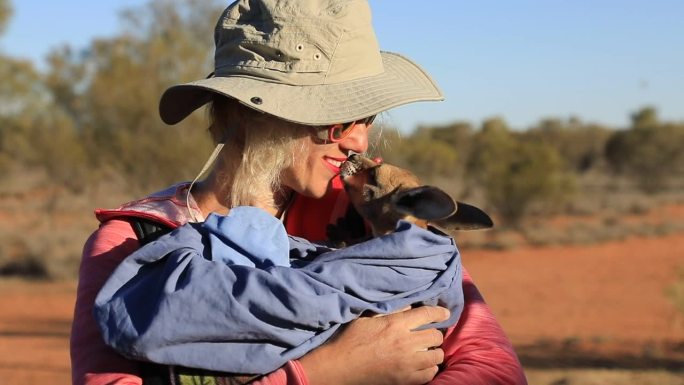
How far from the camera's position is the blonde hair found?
9.00 feet

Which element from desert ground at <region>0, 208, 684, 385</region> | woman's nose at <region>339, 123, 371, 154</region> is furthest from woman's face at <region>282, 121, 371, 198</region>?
desert ground at <region>0, 208, 684, 385</region>

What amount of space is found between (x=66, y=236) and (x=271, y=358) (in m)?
20.4

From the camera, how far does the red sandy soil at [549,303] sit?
1295 cm

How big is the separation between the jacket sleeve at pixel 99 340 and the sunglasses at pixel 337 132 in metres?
0.64

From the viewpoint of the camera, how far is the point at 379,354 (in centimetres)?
237

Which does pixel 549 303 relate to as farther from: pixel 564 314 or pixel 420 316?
pixel 420 316

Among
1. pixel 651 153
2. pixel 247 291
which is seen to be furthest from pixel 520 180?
pixel 247 291

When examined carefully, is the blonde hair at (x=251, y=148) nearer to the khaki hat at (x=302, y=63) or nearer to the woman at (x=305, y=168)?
the woman at (x=305, y=168)

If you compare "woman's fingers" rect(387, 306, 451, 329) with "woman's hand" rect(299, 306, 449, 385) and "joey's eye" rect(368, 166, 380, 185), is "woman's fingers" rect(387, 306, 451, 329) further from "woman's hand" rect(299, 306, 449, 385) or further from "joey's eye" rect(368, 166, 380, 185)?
"joey's eye" rect(368, 166, 380, 185)

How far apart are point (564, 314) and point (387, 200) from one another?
13647 mm

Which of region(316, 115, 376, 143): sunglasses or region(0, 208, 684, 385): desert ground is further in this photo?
region(0, 208, 684, 385): desert ground

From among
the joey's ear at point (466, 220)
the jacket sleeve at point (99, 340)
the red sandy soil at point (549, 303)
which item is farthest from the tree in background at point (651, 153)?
the jacket sleeve at point (99, 340)

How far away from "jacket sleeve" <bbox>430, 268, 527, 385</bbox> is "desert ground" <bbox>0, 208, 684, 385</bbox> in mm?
7768

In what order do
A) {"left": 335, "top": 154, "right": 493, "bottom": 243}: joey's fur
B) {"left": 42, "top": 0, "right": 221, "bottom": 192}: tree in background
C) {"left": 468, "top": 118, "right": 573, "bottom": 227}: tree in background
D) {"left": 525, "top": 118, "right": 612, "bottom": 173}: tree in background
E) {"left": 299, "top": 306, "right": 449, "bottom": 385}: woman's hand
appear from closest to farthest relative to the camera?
{"left": 299, "top": 306, "right": 449, "bottom": 385}: woman's hand → {"left": 335, "top": 154, "right": 493, "bottom": 243}: joey's fur → {"left": 42, "top": 0, "right": 221, "bottom": 192}: tree in background → {"left": 468, "top": 118, "right": 573, "bottom": 227}: tree in background → {"left": 525, "top": 118, "right": 612, "bottom": 173}: tree in background
